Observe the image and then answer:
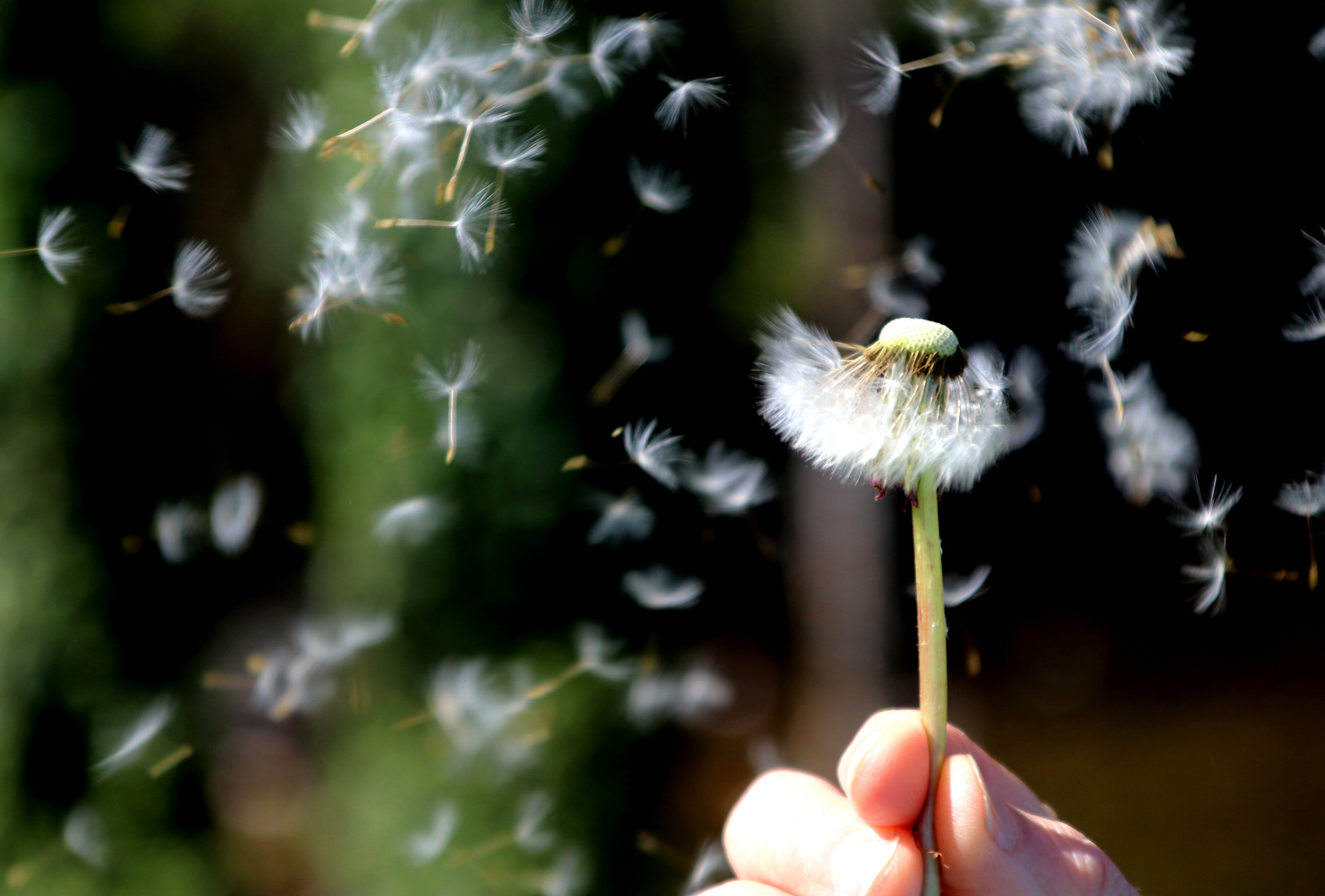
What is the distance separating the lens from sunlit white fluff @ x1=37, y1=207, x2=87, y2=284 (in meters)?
1.05

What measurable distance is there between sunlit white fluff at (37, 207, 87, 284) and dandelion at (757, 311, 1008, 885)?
0.96 meters

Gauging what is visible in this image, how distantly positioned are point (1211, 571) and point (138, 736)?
119 cm

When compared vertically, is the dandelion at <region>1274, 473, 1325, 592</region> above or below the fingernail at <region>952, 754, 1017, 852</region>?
below

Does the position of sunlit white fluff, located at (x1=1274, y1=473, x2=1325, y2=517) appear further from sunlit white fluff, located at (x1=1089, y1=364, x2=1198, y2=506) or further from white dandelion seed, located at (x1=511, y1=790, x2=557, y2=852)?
white dandelion seed, located at (x1=511, y1=790, x2=557, y2=852)

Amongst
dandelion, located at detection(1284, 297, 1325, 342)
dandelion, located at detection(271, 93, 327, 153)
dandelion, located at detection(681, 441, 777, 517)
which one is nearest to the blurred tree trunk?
dandelion, located at detection(681, 441, 777, 517)

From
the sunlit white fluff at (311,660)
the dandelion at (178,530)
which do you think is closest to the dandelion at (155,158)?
the dandelion at (178,530)

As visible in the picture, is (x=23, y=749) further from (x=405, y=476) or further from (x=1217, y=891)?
(x=1217, y=891)

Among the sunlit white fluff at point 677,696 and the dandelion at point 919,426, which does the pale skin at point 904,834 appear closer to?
the dandelion at point 919,426

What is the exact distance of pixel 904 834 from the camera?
A: 45cm

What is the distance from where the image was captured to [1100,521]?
141cm

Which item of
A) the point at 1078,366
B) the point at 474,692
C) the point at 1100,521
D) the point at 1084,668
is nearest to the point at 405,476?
the point at 474,692

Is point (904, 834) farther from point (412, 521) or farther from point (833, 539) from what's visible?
point (833, 539)

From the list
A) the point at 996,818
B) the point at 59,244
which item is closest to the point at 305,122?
the point at 59,244

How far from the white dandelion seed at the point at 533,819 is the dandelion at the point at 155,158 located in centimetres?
72
